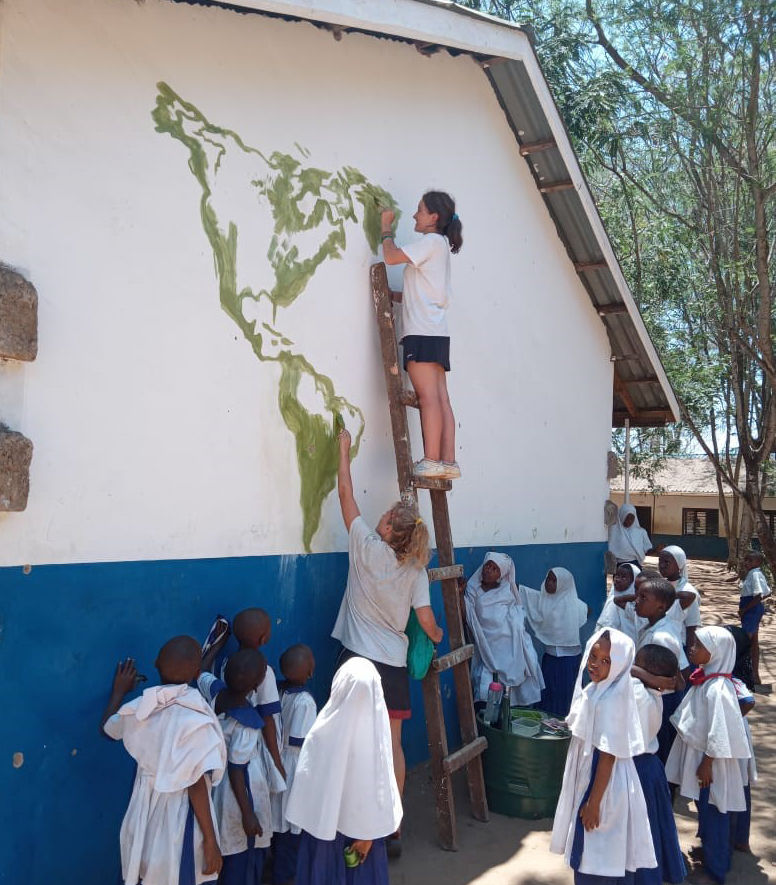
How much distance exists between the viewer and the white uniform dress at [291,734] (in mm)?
3924

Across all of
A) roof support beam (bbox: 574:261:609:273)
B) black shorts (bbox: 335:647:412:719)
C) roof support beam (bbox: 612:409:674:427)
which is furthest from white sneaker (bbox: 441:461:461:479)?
roof support beam (bbox: 612:409:674:427)

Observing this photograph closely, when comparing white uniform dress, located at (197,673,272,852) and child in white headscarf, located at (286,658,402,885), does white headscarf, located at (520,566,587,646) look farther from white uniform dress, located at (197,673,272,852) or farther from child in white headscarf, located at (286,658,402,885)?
child in white headscarf, located at (286,658,402,885)

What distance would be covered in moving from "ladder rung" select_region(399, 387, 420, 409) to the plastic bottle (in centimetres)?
184

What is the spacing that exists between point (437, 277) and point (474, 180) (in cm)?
154

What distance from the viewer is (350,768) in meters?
3.12

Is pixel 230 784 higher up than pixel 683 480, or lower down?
lower down

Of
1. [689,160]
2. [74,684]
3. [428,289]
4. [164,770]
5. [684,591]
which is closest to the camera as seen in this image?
[164,770]

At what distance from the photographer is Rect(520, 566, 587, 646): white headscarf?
667 centimetres

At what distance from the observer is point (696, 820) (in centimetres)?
541

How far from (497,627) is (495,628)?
0.02 m

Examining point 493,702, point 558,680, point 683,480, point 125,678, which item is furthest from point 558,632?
point 683,480

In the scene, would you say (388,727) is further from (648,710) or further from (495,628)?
(495,628)

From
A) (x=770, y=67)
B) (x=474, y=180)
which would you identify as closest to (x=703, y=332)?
(x=770, y=67)

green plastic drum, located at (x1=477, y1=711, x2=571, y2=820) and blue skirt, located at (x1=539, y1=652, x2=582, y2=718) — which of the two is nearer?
green plastic drum, located at (x1=477, y1=711, x2=571, y2=820)
